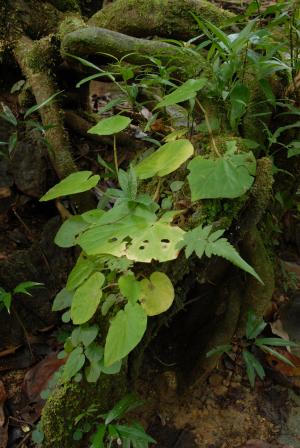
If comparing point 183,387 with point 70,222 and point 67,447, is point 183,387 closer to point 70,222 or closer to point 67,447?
point 67,447

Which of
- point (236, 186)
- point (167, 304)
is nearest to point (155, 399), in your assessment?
point (167, 304)

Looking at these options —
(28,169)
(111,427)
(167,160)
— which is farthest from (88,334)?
(28,169)

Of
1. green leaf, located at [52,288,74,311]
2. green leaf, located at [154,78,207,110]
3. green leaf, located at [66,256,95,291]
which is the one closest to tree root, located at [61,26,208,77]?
green leaf, located at [154,78,207,110]

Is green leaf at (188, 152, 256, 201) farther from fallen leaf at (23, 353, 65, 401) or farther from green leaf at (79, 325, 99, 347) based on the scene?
fallen leaf at (23, 353, 65, 401)

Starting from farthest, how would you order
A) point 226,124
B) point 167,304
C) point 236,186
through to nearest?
point 226,124, point 236,186, point 167,304

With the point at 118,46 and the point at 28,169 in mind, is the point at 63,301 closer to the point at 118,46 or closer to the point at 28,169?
the point at 28,169

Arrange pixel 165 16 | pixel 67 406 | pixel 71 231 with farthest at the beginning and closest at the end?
pixel 165 16 → pixel 71 231 → pixel 67 406

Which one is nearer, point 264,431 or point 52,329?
point 264,431
